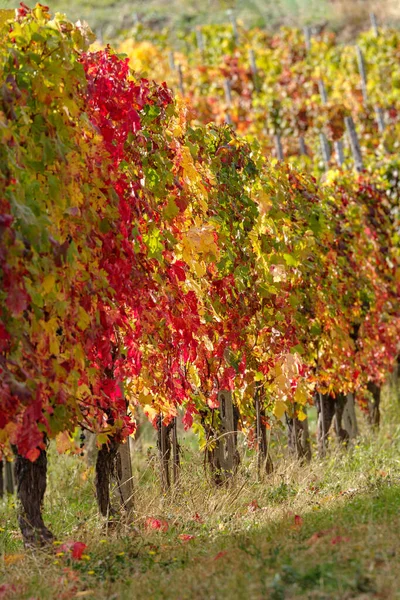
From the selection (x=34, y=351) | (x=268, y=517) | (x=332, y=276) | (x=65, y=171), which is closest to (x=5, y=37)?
(x=65, y=171)

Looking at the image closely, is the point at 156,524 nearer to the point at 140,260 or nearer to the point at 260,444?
the point at 140,260

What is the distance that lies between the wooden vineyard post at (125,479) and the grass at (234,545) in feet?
0.53

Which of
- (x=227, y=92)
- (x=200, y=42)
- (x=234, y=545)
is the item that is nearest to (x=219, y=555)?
(x=234, y=545)

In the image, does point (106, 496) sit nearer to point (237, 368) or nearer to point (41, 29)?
point (237, 368)

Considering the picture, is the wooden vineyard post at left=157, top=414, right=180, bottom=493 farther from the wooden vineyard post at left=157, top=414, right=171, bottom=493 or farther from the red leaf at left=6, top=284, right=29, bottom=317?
the red leaf at left=6, top=284, right=29, bottom=317

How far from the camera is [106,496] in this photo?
6.91 m

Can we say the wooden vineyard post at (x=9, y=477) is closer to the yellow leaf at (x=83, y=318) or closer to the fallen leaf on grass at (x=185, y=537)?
the fallen leaf on grass at (x=185, y=537)

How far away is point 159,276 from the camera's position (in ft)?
21.8

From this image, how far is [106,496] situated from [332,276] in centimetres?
455

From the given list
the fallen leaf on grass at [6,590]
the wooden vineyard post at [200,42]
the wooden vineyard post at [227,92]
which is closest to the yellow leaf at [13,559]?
the fallen leaf on grass at [6,590]

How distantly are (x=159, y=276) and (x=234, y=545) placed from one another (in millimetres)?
1865

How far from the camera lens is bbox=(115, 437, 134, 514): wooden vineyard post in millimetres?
7141

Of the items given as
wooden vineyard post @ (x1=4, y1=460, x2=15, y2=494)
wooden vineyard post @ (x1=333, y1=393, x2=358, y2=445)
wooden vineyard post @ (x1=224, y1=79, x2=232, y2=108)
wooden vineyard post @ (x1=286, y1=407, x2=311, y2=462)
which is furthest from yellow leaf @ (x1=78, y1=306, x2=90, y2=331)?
wooden vineyard post @ (x1=224, y1=79, x2=232, y2=108)

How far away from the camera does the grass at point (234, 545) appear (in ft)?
15.8
